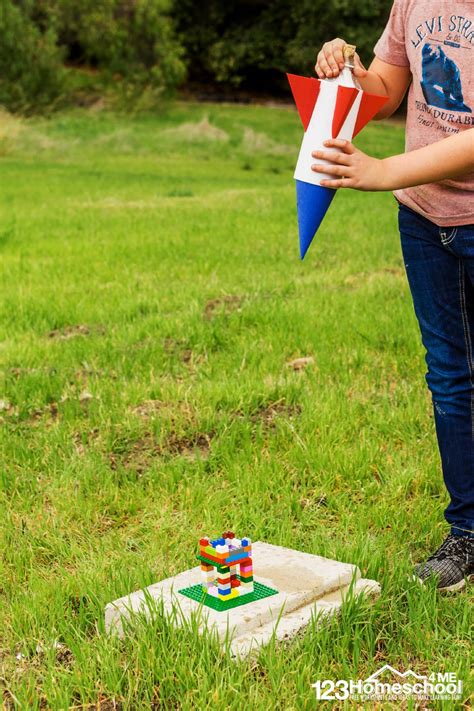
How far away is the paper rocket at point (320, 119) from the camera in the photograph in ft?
8.70

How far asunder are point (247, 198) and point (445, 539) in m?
10.9

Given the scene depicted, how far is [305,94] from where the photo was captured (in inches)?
106

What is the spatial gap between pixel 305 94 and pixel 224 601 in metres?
1.43

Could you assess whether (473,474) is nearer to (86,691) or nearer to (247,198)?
(86,691)

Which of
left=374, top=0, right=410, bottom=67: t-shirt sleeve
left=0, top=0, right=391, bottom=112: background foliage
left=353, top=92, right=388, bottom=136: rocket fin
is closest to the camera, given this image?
left=353, top=92, right=388, bottom=136: rocket fin

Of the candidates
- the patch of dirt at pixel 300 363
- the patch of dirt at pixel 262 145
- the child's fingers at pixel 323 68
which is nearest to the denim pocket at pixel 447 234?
the child's fingers at pixel 323 68

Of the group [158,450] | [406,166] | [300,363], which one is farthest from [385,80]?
[300,363]

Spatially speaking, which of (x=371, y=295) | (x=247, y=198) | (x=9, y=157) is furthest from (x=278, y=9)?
(x=371, y=295)

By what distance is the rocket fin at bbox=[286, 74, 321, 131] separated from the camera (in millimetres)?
2672

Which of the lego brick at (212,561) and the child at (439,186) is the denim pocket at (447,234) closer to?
the child at (439,186)

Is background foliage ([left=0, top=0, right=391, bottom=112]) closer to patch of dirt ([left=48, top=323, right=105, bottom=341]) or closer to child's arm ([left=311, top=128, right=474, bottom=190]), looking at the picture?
patch of dirt ([left=48, top=323, right=105, bottom=341])

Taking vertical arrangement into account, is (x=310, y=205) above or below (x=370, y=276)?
above

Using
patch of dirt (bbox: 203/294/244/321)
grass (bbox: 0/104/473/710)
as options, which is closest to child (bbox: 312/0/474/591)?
grass (bbox: 0/104/473/710)

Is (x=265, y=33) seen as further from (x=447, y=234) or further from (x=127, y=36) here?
(x=447, y=234)
